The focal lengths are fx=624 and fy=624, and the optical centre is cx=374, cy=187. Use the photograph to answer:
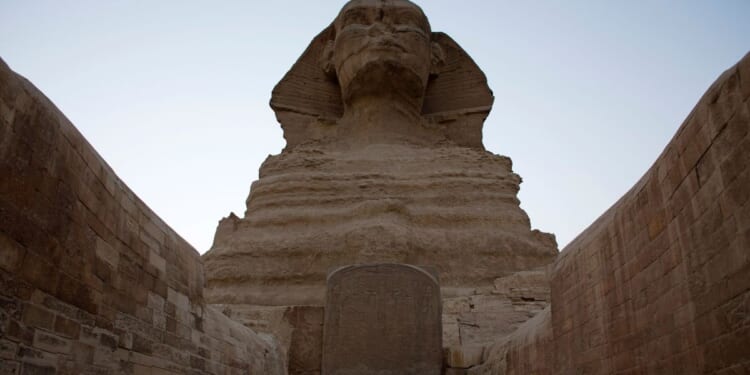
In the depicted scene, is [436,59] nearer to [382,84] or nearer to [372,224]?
[382,84]

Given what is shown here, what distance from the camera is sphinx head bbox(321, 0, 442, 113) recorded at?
34.0 feet

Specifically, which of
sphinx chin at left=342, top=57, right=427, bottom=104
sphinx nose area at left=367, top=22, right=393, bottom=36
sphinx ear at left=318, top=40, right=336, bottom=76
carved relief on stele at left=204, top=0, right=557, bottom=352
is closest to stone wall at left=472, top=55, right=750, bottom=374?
carved relief on stele at left=204, top=0, right=557, bottom=352

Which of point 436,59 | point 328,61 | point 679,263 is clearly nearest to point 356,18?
point 328,61

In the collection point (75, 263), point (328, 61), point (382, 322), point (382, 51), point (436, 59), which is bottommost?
point (75, 263)

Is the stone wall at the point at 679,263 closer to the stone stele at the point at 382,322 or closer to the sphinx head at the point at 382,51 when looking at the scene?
the stone stele at the point at 382,322

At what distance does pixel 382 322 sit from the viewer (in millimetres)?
6598

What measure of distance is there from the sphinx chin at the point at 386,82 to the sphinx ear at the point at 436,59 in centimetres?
78

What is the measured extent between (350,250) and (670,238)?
5624 mm

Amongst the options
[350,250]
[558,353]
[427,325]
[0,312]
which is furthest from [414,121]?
[0,312]

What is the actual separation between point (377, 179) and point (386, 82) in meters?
2.05

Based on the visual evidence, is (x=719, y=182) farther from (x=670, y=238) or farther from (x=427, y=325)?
(x=427, y=325)

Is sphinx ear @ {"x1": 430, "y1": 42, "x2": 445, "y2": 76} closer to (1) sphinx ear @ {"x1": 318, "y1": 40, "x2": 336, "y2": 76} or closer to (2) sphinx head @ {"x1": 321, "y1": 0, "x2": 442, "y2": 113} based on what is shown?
(2) sphinx head @ {"x1": 321, "y1": 0, "x2": 442, "y2": 113}

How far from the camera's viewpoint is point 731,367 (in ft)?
7.57

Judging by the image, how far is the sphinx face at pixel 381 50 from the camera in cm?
1036
